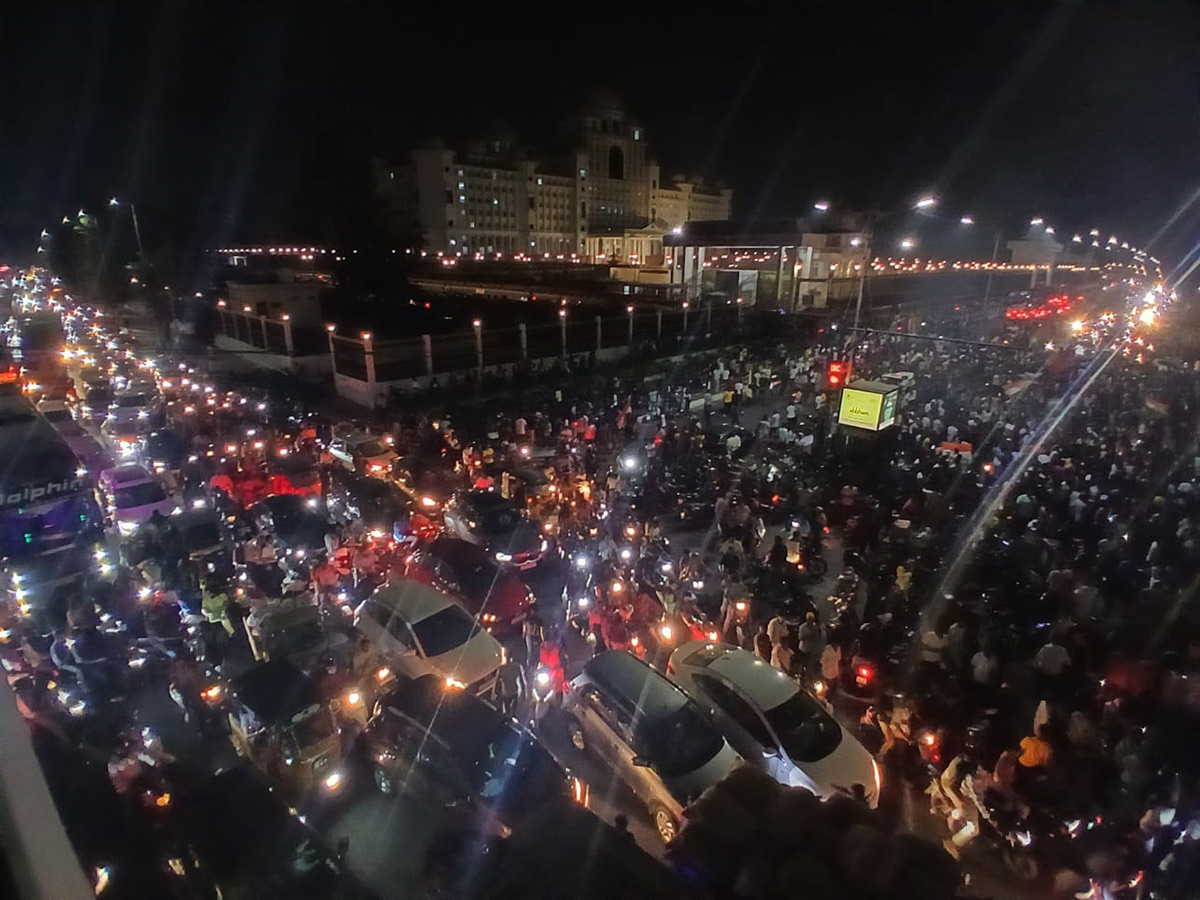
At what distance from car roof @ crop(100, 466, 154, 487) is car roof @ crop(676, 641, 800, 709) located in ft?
35.9

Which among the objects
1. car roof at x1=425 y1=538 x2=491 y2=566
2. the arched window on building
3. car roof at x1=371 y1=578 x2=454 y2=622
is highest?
the arched window on building

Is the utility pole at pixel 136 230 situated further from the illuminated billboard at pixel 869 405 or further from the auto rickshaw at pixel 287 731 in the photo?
the auto rickshaw at pixel 287 731

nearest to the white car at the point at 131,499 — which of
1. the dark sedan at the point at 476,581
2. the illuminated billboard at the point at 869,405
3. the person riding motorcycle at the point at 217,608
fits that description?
the person riding motorcycle at the point at 217,608

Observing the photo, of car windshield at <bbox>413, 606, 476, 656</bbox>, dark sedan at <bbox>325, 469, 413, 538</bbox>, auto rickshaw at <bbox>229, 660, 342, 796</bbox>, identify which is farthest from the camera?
dark sedan at <bbox>325, 469, 413, 538</bbox>

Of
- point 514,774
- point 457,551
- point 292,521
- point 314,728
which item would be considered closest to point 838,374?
point 457,551

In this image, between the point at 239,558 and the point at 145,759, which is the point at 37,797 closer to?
the point at 145,759

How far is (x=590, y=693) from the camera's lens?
6547mm

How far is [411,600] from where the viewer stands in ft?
26.3

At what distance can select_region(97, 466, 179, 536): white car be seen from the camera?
37.5 ft

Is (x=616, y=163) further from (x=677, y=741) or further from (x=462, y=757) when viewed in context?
(x=462, y=757)

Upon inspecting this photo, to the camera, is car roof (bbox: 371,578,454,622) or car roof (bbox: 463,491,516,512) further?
car roof (bbox: 463,491,516,512)

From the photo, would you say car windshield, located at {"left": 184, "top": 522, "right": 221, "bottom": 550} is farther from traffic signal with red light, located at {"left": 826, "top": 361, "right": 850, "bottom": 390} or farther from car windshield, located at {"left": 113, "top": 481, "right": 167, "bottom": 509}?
traffic signal with red light, located at {"left": 826, "top": 361, "right": 850, "bottom": 390}

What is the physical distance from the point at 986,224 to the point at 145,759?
7847 cm

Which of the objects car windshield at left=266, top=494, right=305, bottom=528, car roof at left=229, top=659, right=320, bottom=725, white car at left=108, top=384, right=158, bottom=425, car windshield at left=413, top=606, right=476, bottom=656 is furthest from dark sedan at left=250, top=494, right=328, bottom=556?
white car at left=108, top=384, right=158, bottom=425
